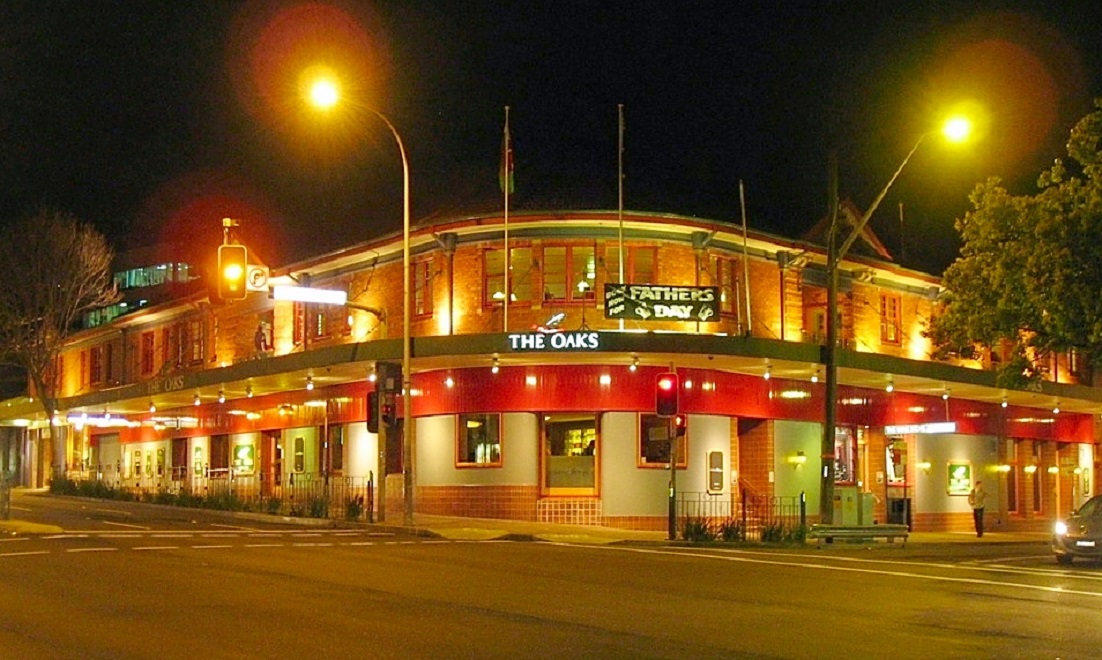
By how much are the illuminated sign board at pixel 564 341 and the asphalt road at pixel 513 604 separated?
28.3ft

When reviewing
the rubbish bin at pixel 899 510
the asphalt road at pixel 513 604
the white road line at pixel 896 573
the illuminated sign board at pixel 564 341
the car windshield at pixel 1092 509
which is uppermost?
the illuminated sign board at pixel 564 341

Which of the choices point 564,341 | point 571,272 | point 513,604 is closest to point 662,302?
point 571,272

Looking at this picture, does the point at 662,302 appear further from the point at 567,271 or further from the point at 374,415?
the point at 374,415

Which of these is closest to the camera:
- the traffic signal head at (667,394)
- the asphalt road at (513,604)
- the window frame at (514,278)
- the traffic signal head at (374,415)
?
the asphalt road at (513,604)

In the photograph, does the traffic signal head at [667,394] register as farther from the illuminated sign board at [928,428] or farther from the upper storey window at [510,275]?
the illuminated sign board at [928,428]

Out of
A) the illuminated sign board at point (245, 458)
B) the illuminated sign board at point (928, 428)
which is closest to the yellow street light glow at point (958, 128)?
the illuminated sign board at point (928, 428)

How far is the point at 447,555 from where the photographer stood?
22422mm

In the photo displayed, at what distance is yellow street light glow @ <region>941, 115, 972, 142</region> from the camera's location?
2519 cm

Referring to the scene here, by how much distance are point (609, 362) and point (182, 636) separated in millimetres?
22780

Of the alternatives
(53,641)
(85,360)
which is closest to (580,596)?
(53,641)

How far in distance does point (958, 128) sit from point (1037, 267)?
3.79 metres

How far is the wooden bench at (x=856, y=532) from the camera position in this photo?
28938 millimetres

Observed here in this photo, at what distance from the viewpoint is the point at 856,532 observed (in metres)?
29.7

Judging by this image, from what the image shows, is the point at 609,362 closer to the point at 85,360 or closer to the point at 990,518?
the point at 990,518
